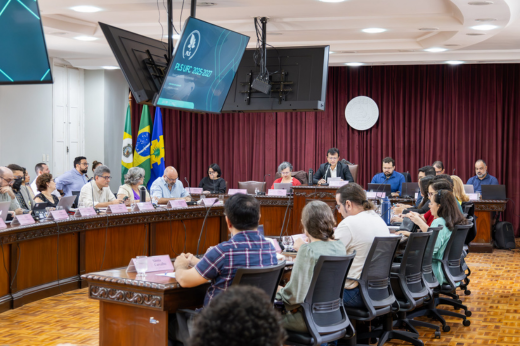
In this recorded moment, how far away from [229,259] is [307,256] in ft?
1.79

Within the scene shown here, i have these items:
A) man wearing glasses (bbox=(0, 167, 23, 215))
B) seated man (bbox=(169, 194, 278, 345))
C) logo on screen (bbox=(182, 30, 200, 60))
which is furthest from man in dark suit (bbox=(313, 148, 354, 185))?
seated man (bbox=(169, 194, 278, 345))

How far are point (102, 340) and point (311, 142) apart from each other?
8.60m

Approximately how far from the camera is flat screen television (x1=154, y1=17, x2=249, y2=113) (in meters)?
5.15

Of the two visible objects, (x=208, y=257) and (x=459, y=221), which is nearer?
(x=208, y=257)

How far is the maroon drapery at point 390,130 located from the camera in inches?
413

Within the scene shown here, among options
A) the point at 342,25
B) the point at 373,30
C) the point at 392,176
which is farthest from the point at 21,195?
the point at 392,176

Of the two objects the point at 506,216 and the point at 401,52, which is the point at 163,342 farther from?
the point at 506,216

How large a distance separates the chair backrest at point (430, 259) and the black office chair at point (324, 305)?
1287 millimetres

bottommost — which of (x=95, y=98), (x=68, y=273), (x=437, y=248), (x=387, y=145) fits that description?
(x=68, y=273)

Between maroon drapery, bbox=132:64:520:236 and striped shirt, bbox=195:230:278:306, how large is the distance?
8.48 m

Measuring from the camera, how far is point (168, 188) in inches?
310

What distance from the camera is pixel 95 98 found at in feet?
35.7

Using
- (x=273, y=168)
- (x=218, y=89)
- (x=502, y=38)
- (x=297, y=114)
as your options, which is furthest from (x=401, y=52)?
(x=218, y=89)

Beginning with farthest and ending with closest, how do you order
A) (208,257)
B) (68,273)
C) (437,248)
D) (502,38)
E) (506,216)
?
1. (506,216)
2. (502,38)
3. (68,273)
4. (437,248)
5. (208,257)
